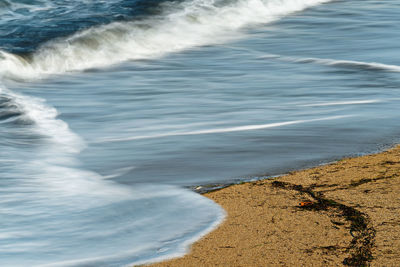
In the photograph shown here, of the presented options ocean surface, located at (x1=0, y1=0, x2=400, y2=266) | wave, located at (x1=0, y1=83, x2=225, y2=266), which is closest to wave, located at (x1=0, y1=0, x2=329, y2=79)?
ocean surface, located at (x1=0, y1=0, x2=400, y2=266)

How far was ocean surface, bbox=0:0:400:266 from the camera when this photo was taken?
343 cm

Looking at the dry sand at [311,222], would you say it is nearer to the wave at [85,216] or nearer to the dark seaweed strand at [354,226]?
the dark seaweed strand at [354,226]

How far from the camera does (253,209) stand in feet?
11.5

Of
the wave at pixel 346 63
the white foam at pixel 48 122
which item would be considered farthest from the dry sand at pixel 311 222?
the wave at pixel 346 63

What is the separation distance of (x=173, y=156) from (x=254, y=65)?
3.97 metres

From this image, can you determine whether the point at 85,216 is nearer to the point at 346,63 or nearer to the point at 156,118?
the point at 156,118

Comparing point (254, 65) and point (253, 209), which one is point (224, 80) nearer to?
point (254, 65)

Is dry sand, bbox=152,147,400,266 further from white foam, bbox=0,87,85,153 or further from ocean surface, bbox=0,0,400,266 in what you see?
white foam, bbox=0,87,85,153

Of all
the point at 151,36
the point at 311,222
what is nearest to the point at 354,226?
the point at 311,222

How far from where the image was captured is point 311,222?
3.29 meters

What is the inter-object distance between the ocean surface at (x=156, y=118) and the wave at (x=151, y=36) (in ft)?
0.16

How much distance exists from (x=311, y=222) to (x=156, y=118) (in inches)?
106

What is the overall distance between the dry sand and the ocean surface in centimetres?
14

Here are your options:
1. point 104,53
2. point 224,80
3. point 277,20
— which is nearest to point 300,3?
point 277,20
